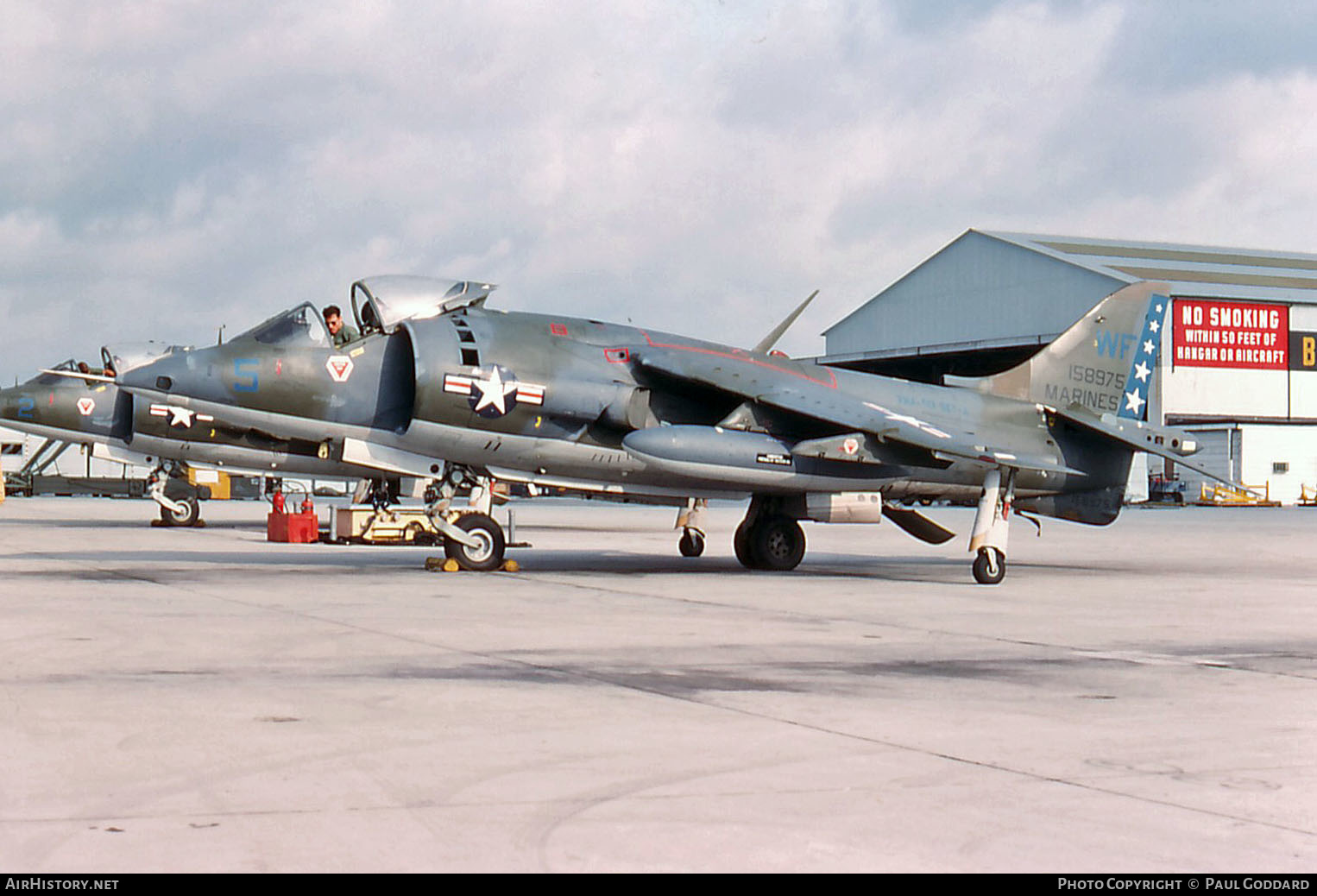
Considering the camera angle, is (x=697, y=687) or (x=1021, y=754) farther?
(x=697, y=687)

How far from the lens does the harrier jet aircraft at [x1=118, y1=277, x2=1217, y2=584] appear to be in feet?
52.8

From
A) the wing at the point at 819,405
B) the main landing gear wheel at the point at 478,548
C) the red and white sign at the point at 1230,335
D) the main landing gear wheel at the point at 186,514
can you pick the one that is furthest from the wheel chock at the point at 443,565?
the red and white sign at the point at 1230,335

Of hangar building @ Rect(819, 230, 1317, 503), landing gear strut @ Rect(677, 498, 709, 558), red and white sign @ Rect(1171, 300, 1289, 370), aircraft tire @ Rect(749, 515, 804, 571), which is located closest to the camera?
aircraft tire @ Rect(749, 515, 804, 571)

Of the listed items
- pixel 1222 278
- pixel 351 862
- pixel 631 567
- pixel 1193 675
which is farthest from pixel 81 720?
pixel 1222 278

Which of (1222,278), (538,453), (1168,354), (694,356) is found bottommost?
(538,453)

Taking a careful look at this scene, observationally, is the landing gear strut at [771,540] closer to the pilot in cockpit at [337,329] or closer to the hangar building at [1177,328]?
the pilot in cockpit at [337,329]

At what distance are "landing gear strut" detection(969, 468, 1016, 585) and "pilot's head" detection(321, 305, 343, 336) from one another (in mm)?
7782

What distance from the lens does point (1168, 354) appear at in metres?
61.8

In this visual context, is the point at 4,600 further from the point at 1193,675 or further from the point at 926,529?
the point at 926,529

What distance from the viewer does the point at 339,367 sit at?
641 inches

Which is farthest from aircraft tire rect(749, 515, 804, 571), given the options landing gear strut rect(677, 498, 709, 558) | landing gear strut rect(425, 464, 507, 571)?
landing gear strut rect(425, 464, 507, 571)

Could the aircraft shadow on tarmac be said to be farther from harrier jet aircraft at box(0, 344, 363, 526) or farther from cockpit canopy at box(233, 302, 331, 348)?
harrier jet aircraft at box(0, 344, 363, 526)

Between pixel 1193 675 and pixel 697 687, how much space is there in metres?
3.12

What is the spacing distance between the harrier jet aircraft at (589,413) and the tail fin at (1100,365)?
2.94ft
